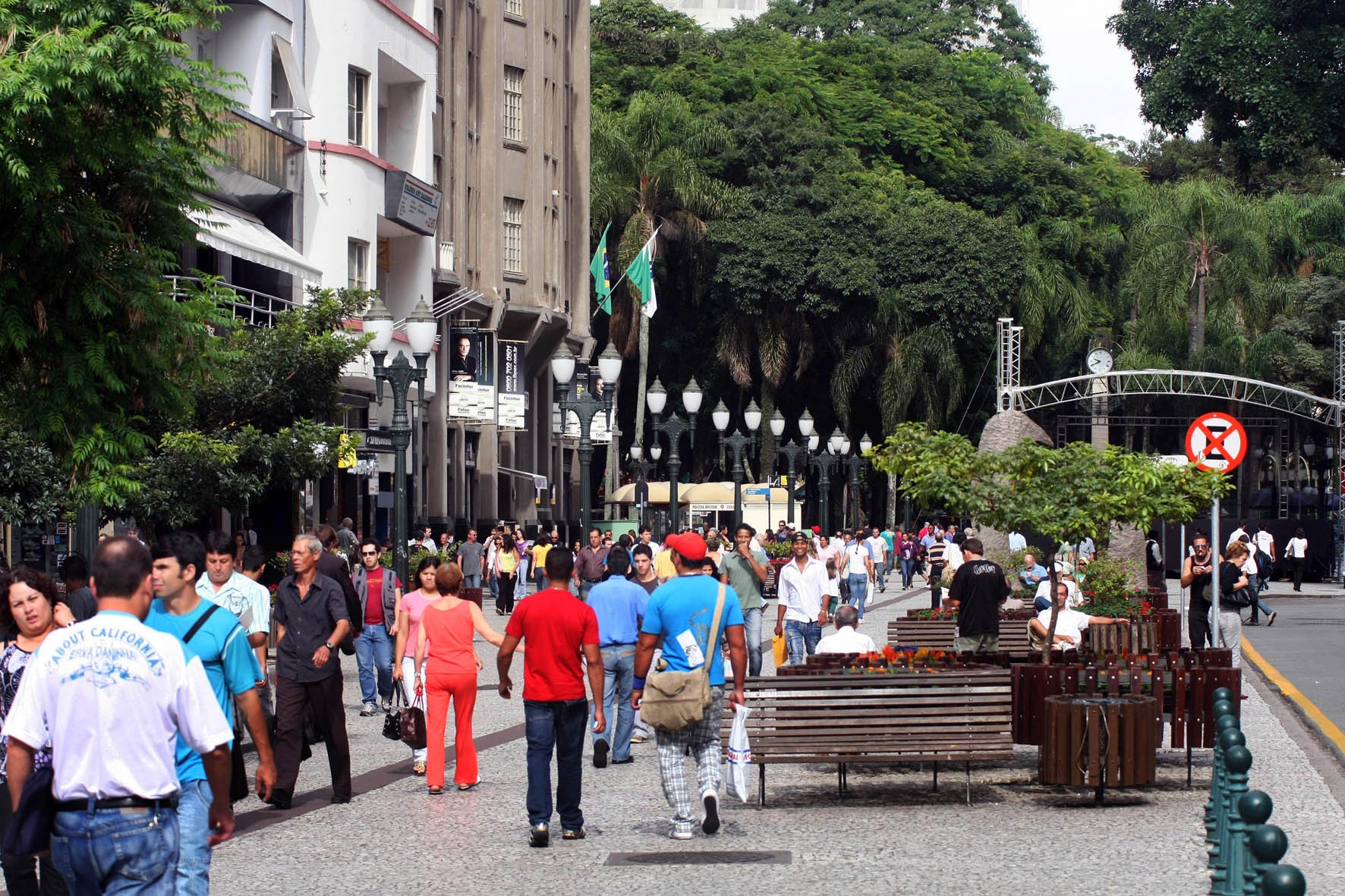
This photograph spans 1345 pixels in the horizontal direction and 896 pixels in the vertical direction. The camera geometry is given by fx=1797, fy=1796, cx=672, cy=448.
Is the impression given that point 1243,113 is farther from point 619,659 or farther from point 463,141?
point 463,141

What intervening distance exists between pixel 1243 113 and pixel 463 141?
22475 millimetres

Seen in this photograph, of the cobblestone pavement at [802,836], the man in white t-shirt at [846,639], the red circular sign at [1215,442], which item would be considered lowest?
the cobblestone pavement at [802,836]

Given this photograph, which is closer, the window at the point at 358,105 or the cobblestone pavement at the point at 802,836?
the cobblestone pavement at the point at 802,836

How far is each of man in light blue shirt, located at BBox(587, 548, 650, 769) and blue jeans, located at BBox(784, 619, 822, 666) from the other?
440cm

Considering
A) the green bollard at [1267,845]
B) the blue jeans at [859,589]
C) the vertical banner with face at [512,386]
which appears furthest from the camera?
the vertical banner with face at [512,386]

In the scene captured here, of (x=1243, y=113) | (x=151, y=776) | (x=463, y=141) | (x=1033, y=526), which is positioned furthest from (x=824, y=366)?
(x=151, y=776)

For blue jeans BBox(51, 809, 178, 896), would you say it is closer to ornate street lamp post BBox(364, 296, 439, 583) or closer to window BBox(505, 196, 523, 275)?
ornate street lamp post BBox(364, 296, 439, 583)

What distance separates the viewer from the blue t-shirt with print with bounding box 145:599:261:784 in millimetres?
6980

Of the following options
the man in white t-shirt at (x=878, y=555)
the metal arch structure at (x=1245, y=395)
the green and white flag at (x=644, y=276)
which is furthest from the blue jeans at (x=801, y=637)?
the green and white flag at (x=644, y=276)

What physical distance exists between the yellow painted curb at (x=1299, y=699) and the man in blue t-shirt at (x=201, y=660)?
347 inches

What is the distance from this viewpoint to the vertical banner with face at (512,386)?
4241 centimetres

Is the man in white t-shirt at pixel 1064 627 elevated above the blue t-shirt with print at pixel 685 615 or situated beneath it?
situated beneath

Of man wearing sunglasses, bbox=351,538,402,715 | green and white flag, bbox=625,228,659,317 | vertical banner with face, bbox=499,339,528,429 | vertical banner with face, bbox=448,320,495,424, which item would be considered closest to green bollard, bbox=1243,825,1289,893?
man wearing sunglasses, bbox=351,538,402,715

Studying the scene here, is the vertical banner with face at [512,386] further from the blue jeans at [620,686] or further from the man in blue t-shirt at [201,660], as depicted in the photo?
the man in blue t-shirt at [201,660]
